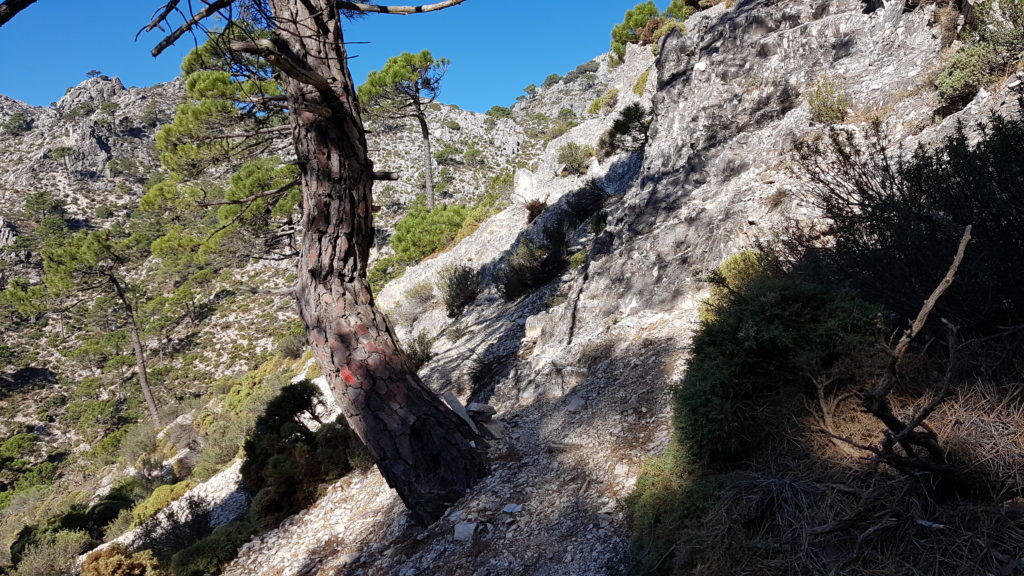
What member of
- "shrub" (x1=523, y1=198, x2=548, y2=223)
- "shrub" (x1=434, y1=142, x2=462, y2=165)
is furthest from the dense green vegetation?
"shrub" (x1=434, y1=142, x2=462, y2=165)

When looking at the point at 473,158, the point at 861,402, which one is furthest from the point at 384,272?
the point at 861,402

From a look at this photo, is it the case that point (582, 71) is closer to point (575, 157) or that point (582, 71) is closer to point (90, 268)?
point (575, 157)

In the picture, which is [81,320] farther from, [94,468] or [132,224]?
[94,468]

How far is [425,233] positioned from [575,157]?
6928mm

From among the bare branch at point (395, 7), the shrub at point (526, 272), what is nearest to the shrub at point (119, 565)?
the bare branch at point (395, 7)

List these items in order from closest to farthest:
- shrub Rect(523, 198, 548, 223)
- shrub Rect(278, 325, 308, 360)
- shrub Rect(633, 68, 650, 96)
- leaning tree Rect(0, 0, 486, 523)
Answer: leaning tree Rect(0, 0, 486, 523) → shrub Rect(523, 198, 548, 223) → shrub Rect(633, 68, 650, 96) → shrub Rect(278, 325, 308, 360)

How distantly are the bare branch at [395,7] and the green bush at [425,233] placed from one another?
15918mm

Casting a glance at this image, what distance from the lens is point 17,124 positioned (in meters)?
55.1

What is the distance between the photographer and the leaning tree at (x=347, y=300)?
3723mm

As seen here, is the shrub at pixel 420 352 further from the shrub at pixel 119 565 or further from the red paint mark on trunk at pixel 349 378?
the red paint mark on trunk at pixel 349 378

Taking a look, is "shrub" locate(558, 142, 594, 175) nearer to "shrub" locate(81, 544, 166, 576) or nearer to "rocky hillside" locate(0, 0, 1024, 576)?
"rocky hillside" locate(0, 0, 1024, 576)

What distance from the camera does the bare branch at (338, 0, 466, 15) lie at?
10.1ft

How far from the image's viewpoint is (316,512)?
4.87 metres

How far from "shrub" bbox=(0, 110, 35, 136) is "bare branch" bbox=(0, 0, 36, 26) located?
252ft
